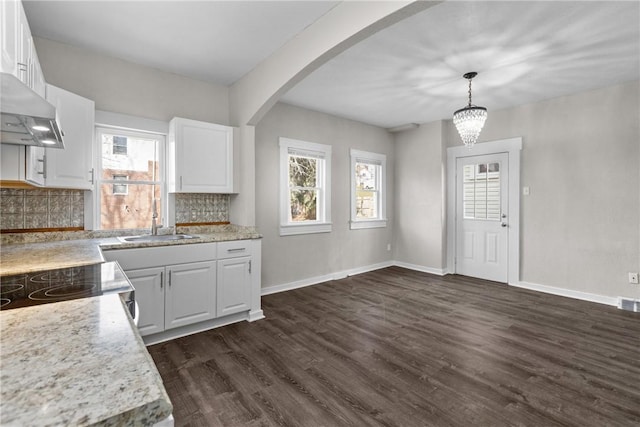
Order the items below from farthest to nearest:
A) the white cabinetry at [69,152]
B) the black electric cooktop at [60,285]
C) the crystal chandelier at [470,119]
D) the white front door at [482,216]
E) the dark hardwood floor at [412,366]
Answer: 1. the white front door at [482,216]
2. the crystal chandelier at [470,119]
3. the white cabinetry at [69,152]
4. the dark hardwood floor at [412,366]
5. the black electric cooktop at [60,285]

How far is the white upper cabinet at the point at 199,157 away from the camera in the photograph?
321cm

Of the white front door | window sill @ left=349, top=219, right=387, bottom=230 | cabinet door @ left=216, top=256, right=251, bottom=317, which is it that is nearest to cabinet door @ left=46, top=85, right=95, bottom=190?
cabinet door @ left=216, top=256, right=251, bottom=317

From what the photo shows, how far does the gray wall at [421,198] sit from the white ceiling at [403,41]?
1.56m

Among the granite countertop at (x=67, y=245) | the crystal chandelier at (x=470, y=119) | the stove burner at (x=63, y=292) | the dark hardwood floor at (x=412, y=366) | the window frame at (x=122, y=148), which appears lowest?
the dark hardwood floor at (x=412, y=366)

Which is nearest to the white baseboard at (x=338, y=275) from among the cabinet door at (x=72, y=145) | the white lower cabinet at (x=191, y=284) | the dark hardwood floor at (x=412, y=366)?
the dark hardwood floor at (x=412, y=366)

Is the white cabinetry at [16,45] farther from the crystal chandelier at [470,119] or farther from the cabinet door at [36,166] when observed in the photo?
the crystal chandelier at [470,119]

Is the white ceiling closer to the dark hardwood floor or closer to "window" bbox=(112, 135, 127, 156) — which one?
"window" bbox=(112, 135, 127, 156)

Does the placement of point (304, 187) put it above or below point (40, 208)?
above

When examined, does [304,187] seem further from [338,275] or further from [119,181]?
[119,181]

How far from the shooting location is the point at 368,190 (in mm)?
5707

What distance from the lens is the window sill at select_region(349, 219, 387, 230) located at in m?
5.36

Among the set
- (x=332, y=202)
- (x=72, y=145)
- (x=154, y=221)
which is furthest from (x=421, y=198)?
(x=72, y=145)

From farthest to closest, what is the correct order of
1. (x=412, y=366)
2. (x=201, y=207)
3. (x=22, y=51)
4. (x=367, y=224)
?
(x=367, y=224)
(x=201, y=207)
(x=412, y=366)
(x=22, y=51)

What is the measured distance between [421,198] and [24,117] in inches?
206
